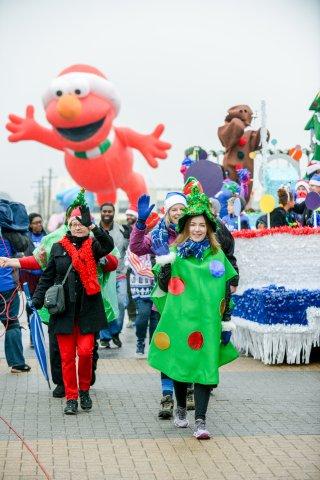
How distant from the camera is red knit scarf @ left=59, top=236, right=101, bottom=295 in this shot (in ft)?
23.5

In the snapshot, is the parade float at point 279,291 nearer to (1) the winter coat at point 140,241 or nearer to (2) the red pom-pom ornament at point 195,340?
(1) the winter coat at point 140,241

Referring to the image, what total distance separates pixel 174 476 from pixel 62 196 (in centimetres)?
2222

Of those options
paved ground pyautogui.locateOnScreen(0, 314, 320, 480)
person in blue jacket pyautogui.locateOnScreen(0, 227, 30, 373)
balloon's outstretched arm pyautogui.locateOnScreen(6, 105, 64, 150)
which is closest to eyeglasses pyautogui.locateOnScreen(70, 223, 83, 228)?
paved ground pyautogui.locateOnScreen(0, 314, 320, 480)

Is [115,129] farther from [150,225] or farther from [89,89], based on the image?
[150,225]

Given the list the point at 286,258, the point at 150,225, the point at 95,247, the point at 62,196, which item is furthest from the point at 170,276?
the point at 62,196

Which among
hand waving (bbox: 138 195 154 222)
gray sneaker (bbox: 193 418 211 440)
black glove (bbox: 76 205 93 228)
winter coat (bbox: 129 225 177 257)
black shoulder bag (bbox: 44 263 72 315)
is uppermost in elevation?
hand waving (bbox: 138 195 154 222)

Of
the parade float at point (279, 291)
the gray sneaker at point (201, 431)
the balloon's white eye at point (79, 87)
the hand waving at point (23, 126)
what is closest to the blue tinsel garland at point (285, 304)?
the parade float at point (279, 291)

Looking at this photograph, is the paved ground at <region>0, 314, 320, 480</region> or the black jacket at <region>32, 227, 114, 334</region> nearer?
the paved ground at <region>0, 314, 320, 480</region>

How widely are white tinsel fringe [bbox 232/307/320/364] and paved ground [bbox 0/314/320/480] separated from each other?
319 millimetres

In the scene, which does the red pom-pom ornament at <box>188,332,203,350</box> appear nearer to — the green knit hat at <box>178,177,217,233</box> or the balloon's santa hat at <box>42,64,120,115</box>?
the green knit hat at <box>178,177,217,233</box>

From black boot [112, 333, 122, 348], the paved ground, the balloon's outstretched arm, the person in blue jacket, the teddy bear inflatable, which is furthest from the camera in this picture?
the teddy bear inflatable

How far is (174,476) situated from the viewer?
17.0 ft

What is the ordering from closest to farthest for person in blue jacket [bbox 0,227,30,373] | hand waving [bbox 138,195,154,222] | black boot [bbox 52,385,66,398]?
hand waving [bbox 138,195,154,222], black boot [bbox 52,385,66,398], person in blue jacket [bbox 0,227,30,373]

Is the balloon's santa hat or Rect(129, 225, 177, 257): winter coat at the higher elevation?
the balloon's santa hat
